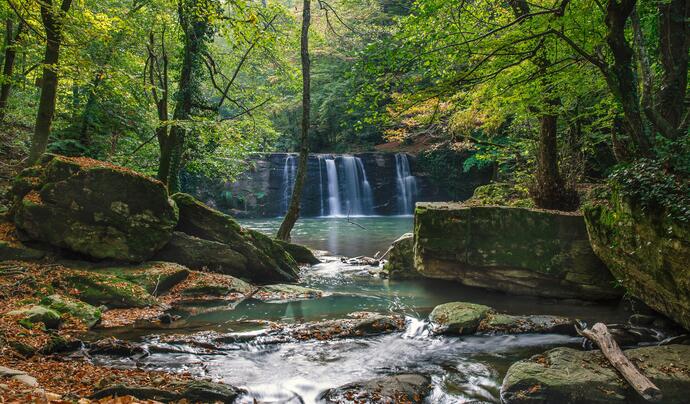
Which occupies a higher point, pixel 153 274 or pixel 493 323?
pixel 153 274

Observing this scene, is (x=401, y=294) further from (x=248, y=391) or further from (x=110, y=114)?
Result: (x=110, y=114)

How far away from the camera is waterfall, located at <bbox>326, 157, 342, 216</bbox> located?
2847cm

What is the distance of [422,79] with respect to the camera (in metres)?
10.7

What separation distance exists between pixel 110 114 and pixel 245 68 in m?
5.21

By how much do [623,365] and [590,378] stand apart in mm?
490

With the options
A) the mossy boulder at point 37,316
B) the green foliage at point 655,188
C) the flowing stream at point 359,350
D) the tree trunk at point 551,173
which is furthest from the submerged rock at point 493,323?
the mossy boulder at point 37,316

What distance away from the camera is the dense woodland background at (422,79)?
5.81 metres

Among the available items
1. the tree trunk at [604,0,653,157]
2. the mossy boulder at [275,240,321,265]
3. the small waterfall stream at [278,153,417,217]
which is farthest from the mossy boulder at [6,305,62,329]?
the small waterfall stream at [278,153,417,217]

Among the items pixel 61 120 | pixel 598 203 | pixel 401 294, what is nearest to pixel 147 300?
pixel 401 294

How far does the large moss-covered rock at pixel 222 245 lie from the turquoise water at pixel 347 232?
5047mm

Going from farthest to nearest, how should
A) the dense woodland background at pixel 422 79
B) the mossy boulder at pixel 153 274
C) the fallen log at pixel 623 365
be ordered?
the mossy boulder at pixel 153 274 → the dense woodland background at pixel 422 79 → the fallen log at pixel 623 365

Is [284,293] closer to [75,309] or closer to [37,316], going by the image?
[75,309]

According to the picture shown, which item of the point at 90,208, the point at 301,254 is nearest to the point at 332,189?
the point at 301,254

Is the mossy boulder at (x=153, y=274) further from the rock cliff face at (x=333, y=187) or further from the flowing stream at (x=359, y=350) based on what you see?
the rock cliff face at (x=333, y=187)
